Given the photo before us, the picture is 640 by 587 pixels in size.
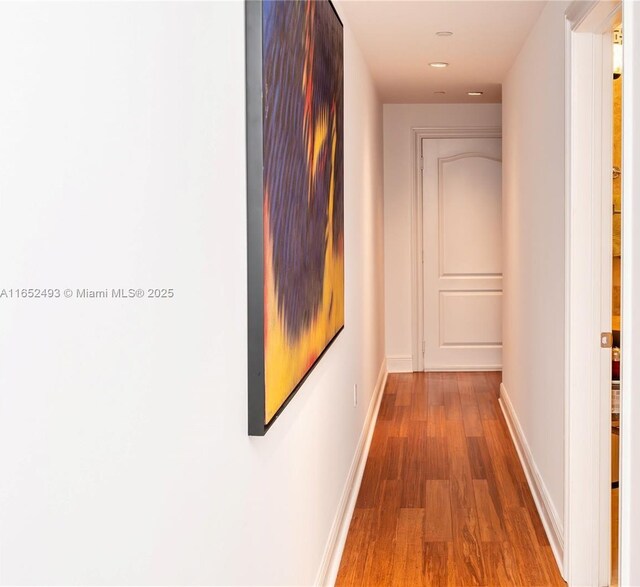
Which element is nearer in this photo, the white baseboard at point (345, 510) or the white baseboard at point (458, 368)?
the white baseboard at point (345, 510)

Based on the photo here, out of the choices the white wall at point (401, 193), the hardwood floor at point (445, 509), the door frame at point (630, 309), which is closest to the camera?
the door frame at point (630, 309)

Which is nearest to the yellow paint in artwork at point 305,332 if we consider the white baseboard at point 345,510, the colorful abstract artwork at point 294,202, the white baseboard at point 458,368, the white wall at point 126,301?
the colorful abstract artwork at point 294,202

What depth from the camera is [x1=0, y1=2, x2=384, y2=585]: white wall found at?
100 cm

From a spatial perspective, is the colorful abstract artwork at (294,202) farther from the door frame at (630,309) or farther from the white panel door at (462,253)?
the white panel door at (462,253)

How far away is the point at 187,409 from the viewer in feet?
4.26

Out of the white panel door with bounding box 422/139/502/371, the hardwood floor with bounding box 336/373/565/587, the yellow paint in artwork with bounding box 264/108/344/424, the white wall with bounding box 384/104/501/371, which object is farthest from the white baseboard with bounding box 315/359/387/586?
the white panel door with bounding box 422/139/502/371

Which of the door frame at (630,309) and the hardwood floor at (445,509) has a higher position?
the door frame at (630,309)

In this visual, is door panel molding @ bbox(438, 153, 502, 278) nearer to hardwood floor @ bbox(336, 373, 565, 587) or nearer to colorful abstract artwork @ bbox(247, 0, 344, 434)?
hardwood floor @ bbox(336, 373, 565, 587)

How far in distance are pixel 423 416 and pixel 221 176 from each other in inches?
170

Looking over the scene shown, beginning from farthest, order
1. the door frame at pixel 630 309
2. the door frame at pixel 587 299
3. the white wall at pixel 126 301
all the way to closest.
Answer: the door frame at pixel 587 299, the door frame at pixel 630 309, the white wall at pixel 126 301

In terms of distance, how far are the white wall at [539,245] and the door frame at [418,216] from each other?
175cm

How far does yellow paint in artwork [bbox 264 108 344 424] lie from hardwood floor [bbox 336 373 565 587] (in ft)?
3.20

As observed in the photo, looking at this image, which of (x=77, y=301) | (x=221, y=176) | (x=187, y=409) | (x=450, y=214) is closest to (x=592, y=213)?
(x=221, y=176)

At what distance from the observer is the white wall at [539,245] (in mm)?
3215
